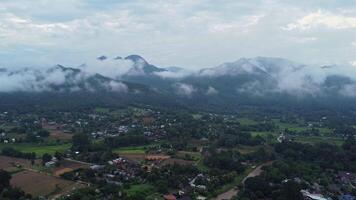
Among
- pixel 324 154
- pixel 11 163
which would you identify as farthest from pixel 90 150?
pixel 324 154

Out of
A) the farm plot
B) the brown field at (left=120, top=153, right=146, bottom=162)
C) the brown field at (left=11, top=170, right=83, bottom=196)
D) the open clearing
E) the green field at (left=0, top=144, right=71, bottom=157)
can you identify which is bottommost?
the brown field at (left=11, top=170, right=83, bottom=196)

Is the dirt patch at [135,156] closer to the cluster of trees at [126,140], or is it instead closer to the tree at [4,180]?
the cluster of trees at [126,140]

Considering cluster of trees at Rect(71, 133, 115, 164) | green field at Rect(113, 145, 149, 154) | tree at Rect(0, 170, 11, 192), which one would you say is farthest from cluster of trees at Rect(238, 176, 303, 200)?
green field at Rect(113, 145, 149, 154)

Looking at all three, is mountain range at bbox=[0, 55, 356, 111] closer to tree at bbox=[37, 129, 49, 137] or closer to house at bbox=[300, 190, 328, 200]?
tree at bbox=[37, 129, 49, 137]

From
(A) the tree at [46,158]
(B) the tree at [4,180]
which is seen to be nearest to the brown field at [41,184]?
(B) the tree at [4,180]

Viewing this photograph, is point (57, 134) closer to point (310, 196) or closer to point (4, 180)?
point (4, 180)

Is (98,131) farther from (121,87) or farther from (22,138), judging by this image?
(121,87)
